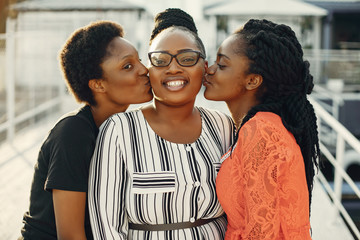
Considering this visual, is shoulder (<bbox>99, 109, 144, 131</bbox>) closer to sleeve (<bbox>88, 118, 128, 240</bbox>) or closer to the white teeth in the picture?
sleeve (<bbox>88, 118, 128, 240</bbox>)

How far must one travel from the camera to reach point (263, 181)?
1950 mm

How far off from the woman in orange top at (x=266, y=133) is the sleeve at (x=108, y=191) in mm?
491

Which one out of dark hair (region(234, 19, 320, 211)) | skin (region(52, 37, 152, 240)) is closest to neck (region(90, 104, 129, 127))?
skin (region(52, 37, 152, 240))

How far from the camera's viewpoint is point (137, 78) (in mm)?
2596

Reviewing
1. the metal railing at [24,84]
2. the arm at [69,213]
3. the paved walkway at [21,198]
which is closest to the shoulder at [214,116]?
the arm at [69,213]

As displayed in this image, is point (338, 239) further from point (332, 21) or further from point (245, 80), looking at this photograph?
point (332, 21)

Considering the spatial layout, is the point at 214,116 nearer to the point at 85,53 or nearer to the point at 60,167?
the point at 85,53

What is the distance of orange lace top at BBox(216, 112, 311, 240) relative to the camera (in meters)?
1.95

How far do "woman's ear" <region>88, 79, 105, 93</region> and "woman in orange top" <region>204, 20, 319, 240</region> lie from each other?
62 centimetres

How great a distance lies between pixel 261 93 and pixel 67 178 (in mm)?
1065

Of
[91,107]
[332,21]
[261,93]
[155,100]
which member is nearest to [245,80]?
[261,93]

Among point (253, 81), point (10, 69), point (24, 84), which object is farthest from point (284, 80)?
point (24, 84)

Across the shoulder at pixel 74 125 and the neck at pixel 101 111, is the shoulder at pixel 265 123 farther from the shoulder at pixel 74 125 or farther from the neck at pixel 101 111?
the neck at pixel 101 111

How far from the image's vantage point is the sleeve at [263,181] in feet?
6.38
